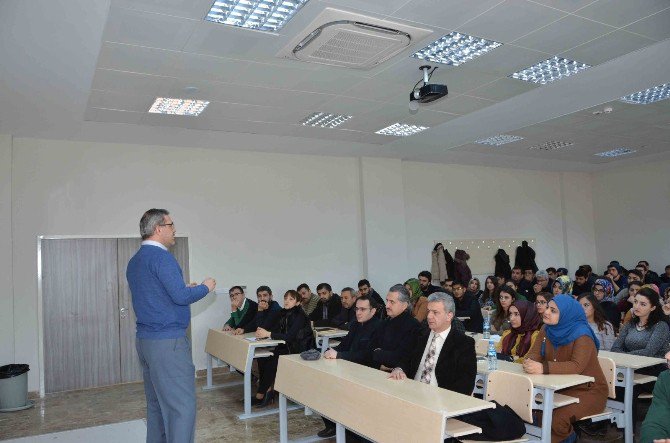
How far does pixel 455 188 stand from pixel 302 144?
3557 millimetres

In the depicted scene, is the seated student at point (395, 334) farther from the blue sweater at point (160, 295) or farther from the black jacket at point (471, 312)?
the black jacket at point (471, 312)

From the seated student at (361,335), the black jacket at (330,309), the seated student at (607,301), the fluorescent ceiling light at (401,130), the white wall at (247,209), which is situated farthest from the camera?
the black jacket at (330,309)

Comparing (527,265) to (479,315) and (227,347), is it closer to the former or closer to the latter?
(479,315)

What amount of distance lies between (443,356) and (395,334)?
2.77 feet

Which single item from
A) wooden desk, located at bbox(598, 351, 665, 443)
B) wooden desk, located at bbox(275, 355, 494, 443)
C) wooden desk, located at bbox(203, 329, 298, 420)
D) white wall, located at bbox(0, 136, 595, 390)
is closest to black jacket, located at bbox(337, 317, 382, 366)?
wooden desk, located at bbox(275, 355, 494, 443)

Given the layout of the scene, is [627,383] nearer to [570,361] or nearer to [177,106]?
A: [570,361]

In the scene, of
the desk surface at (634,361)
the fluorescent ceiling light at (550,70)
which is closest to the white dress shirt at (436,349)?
the desk surface at (634,361)

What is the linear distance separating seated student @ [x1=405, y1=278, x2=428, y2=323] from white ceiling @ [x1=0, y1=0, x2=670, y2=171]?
2.15 meters

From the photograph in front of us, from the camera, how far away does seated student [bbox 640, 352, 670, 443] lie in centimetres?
228

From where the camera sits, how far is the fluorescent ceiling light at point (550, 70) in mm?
5188

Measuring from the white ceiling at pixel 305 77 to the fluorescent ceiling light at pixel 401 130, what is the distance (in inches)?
6.9

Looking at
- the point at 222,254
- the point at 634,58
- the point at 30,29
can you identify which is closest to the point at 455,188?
the point at 222,254

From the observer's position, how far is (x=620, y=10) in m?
4.05

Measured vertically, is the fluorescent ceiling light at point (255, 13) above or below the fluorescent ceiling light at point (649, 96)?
above
